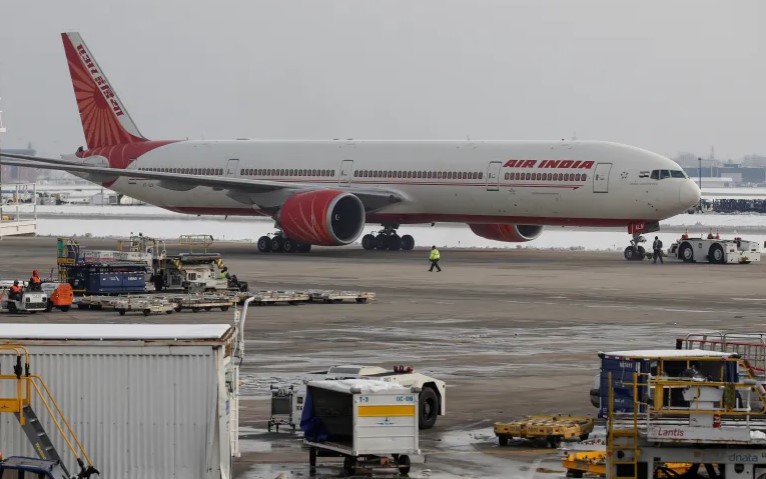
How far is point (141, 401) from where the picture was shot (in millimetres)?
19641

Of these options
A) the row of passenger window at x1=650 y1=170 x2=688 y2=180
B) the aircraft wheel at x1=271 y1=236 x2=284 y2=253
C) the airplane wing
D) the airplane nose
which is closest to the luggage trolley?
the row of passenger window at x1=650 y1=170 x2=688 y2=180

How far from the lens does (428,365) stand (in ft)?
102

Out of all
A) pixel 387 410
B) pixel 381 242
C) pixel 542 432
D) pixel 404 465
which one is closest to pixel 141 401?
pixel 387 410

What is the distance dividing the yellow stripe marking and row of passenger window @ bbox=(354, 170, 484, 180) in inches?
1730

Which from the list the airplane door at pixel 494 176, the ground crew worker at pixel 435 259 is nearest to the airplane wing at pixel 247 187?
the airplane door at pixel 494 176

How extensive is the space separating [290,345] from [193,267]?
15884 millimetres

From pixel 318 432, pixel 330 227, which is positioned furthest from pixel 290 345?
pixel 330 227

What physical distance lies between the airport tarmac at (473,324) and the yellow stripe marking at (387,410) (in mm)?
915

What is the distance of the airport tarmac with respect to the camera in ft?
75.3

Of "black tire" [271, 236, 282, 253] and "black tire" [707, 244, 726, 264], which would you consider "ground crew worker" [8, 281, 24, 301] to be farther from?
"black tire" [707, 244, 726, 264]

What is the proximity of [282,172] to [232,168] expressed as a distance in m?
3.20

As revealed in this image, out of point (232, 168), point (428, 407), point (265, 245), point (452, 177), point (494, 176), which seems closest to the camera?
point (428, 407)

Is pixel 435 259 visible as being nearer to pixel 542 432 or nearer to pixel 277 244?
pixel 277 244

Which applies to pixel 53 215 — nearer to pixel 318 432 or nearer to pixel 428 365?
pixel 428 365
